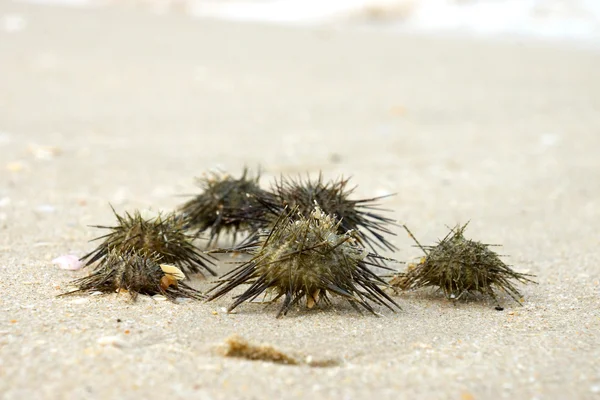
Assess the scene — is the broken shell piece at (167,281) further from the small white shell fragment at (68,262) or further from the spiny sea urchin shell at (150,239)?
the small white shell fragment at (68,262)

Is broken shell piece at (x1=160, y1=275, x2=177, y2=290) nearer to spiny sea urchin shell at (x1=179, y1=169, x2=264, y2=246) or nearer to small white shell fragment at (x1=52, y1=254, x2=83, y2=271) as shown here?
spiny sea urchin shell at (x1=179, y1=169, x2=264, y2=246)

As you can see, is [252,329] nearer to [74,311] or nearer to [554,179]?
[74,311]

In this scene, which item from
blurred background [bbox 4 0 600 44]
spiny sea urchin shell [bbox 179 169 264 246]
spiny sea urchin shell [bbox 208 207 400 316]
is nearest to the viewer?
spiny sea urchin shell [bbox 208 207 400 316]

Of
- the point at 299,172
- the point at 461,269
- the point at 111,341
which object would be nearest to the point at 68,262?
the point at 111,341

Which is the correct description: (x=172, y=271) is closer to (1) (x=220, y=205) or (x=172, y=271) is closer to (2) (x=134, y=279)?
(2) (x=134, y=279)

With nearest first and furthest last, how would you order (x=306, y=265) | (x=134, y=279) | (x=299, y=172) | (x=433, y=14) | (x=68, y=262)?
(x=306, y=265)
(x=134, y=279)
(x=68, y=262)
(x=299, y=172)
(x=433, y=14)

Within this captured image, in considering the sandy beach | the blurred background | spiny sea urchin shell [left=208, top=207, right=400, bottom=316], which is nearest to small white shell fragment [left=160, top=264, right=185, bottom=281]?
the sandy beach
